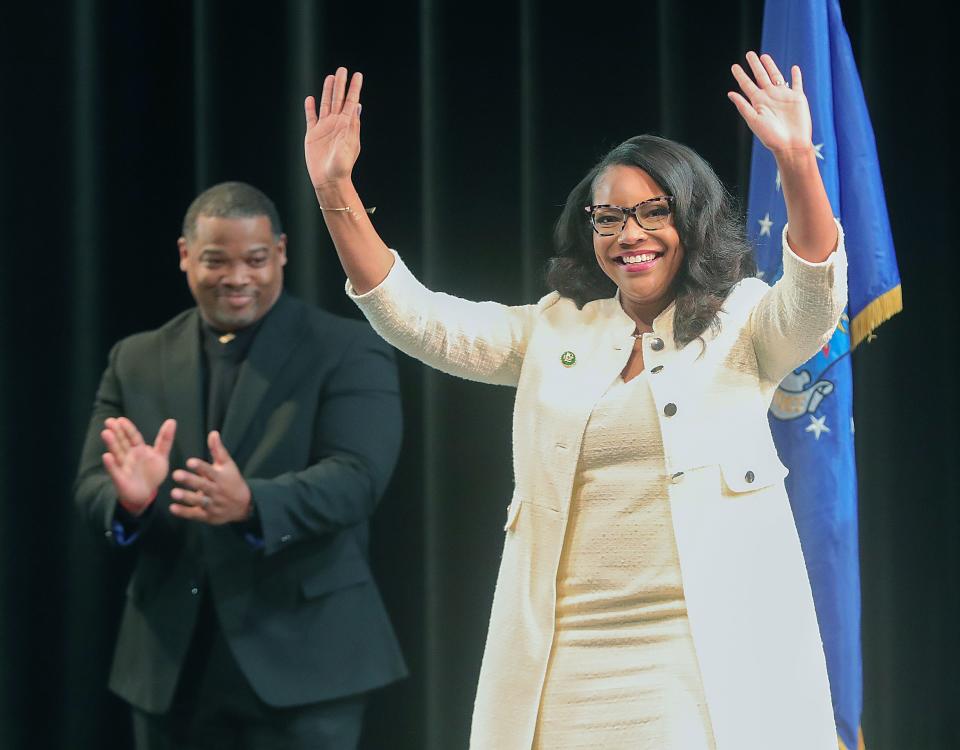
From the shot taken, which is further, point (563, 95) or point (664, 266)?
point (563, 95)

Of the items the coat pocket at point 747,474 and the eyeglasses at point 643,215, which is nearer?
the coat pocket at point 747,474

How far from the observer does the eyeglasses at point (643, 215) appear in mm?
1984

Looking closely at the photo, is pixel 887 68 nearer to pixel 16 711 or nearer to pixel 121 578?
pixel 121 578

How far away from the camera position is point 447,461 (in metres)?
3.74

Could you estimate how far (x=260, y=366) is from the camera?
9.60 ft

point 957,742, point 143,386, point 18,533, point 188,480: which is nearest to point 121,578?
point 18,533

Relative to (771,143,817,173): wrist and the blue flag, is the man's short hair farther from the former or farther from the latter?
(771,143,817,173): wrist

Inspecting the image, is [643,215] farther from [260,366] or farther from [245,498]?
[260,366]

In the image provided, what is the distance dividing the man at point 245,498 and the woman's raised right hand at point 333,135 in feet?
2.59

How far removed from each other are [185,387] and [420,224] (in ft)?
3.44

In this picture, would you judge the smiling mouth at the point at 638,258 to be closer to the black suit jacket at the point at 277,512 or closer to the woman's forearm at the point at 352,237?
the woman's forearm at the point at 352,237

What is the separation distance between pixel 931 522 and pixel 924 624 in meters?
0.27

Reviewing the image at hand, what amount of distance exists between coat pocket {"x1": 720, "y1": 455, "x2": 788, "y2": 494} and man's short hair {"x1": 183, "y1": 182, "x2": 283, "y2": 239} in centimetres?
152

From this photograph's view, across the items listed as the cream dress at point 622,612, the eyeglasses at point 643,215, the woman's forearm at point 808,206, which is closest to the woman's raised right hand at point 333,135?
the eyeglasses at point 643,215
